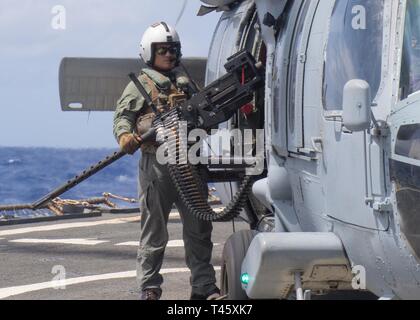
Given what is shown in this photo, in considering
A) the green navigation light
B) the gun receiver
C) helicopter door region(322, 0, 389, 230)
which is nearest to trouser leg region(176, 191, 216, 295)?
the gun receiver

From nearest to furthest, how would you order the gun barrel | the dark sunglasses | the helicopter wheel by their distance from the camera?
the helicopter wheel
the dark sunglasses
the gun barrel

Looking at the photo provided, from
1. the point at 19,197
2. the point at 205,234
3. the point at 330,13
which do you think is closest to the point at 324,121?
the point at 330,13

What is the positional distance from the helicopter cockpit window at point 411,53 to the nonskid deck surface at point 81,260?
358 cm

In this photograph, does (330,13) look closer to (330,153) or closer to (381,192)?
(330,153)

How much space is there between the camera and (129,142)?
7.18 metres

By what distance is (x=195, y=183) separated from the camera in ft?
23.7

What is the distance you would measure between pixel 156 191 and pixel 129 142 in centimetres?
46

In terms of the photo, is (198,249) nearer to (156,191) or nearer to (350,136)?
(156,191)

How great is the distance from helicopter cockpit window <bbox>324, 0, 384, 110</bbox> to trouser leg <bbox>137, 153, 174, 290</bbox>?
6.79 feet

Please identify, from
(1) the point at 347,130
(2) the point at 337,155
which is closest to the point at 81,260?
(2) the point at 337,155

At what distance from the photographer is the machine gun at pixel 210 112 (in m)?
7.18

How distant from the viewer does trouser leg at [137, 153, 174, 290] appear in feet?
24.2

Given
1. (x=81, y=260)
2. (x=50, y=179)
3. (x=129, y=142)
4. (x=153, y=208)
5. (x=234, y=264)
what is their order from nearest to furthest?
1. (x=234, y=264)
2. (x=129, y=142)
3. (x=153, y=208)
4. (x=81, y=260)
5. (x=50, y=179)

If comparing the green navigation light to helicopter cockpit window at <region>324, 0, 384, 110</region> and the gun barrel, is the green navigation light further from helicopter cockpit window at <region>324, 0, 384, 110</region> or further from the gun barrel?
the gun barrel
